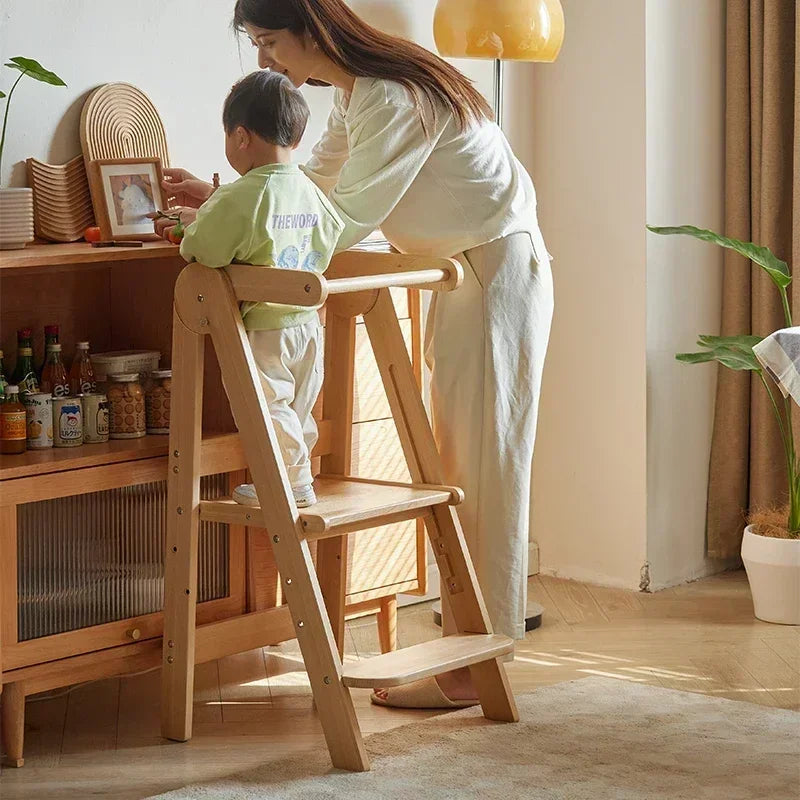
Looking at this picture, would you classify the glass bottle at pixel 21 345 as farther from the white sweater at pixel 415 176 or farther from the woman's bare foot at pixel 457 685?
the woman's bare foot at pixel 457 685

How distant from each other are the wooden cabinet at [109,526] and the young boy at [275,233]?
0.21m

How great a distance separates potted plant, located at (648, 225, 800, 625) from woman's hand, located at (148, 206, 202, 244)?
120 centimetres

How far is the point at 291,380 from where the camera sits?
2527 mm

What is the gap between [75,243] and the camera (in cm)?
280

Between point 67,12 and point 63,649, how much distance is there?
1205mm

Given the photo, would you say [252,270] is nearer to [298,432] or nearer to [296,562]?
[298,432]

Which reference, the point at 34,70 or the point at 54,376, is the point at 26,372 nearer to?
the point at 54,376

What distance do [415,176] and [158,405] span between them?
2.10ft

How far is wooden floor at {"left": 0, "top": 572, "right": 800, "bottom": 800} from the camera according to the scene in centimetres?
248

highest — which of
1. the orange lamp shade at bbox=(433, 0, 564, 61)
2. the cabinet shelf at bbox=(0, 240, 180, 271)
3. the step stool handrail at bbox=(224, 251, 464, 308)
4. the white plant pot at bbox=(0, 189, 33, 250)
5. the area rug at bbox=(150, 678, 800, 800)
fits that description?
the orange lamp shade at bbox=(433, 0, 564, 61)

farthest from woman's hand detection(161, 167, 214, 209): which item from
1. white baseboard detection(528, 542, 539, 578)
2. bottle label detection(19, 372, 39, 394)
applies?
white baseboard detection(528, 542, 539, 578)

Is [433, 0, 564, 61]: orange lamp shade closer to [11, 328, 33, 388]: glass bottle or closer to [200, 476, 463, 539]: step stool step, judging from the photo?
[200, 476, 463, 539]: step stool step

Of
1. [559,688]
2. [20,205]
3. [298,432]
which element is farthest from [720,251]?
[20,205]

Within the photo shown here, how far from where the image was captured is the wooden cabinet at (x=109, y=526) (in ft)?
8.14
